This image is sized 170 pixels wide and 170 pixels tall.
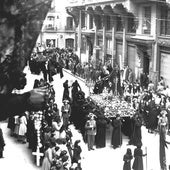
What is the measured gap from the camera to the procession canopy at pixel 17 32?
199 cm

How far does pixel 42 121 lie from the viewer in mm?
13367

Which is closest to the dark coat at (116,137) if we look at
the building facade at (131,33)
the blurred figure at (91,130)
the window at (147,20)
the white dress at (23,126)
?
the blurred figure at (91,130)

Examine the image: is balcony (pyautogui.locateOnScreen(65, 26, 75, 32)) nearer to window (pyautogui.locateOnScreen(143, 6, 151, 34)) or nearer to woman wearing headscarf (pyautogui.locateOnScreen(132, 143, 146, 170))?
window (pyautogui.locateOnScreen(143, 6, 151, 34))

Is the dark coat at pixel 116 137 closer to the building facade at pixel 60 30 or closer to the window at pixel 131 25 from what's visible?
the window at pixel 131 25

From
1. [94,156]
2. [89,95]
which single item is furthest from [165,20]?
[94,156]

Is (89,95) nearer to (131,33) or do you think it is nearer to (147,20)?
(147,20)

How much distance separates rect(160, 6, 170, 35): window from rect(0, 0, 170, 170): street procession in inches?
2.5

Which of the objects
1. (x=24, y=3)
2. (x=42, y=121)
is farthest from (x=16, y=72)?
(x=42, y=121)

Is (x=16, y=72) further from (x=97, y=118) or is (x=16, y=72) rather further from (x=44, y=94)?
(x=97, y=118)

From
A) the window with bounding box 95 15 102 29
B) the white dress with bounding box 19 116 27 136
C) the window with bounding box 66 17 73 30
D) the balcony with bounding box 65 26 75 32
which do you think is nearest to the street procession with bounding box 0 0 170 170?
the white dress with bounding box 19 116 27 136

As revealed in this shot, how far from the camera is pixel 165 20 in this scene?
25.9 meters

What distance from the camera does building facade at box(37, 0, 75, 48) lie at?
61.0 m

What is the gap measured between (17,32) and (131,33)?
30.3 m

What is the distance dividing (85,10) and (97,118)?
2992cm
